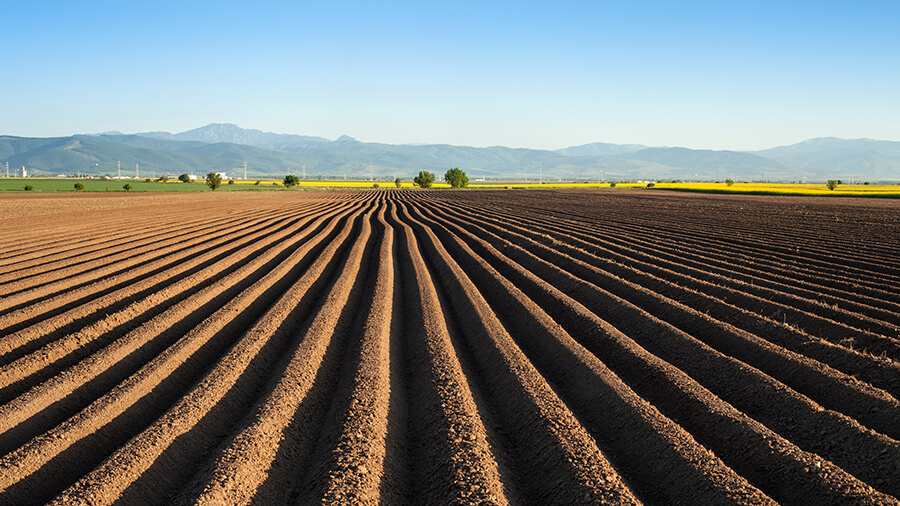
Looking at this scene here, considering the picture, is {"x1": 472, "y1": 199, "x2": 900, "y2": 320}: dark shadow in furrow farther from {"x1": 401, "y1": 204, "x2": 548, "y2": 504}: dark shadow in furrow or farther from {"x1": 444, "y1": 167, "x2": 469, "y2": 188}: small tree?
{"x1": 444, "y1": 167, "x2": 469, "y2": 188}: small tree

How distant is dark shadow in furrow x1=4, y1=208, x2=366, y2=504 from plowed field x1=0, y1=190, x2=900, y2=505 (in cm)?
2

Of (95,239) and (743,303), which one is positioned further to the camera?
(95,239)

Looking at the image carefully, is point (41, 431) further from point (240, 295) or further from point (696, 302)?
point (696, 302)

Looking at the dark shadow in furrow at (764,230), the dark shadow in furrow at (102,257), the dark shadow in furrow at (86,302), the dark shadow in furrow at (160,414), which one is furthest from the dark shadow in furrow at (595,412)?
the dark shadow in furrow at (764,230)

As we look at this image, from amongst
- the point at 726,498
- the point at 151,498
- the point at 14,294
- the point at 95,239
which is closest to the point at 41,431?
the point at 151,498

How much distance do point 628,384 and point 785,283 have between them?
6420 millimetres

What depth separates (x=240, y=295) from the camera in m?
9.57

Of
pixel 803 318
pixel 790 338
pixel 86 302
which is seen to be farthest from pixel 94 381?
pixel 803 318

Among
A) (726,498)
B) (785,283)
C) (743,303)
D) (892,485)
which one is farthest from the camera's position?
(785,283)

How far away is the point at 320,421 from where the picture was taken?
5211mm

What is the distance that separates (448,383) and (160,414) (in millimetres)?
2713

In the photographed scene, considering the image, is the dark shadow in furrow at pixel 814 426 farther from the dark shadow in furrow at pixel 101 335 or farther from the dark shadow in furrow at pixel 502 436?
the dark shadow in furrow at pixel 101 335

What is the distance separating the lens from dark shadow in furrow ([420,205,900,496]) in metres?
4.23

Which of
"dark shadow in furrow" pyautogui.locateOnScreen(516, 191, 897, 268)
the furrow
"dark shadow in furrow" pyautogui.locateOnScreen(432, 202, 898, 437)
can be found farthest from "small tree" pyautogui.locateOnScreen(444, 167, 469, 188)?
the furrow
